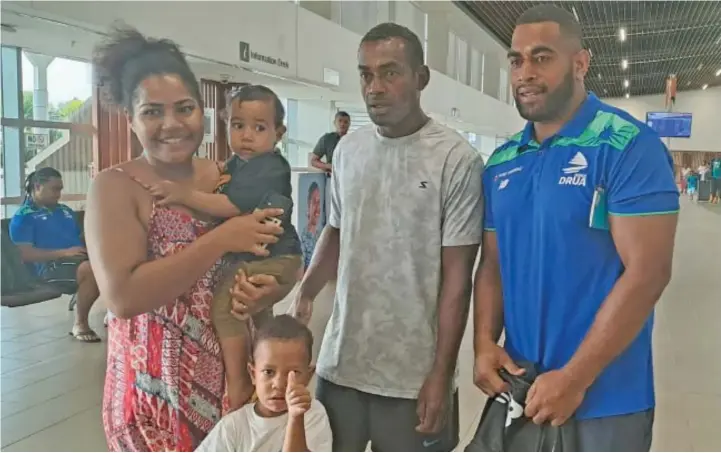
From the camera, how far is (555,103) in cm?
157

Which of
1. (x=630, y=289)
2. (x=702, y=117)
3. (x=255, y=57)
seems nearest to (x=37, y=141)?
(x=255, y=57)

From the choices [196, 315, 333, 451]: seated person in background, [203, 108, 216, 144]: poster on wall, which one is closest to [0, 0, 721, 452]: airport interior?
[203, 108, 216, 144]: poster on wall

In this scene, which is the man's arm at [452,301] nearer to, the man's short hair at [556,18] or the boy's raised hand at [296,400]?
the boy's raised hand at [296,400]

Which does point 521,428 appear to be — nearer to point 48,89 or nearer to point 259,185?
point 259,185

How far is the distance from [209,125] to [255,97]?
12 cm

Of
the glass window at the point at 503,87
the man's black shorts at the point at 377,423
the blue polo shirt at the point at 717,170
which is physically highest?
the glass window at the point at 503,87

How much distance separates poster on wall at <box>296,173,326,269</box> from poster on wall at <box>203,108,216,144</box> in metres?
1.38

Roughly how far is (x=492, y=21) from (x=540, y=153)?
46.6 ft

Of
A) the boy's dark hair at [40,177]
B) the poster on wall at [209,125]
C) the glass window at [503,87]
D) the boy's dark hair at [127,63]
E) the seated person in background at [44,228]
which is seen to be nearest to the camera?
the boy's dark hair at [127,63]

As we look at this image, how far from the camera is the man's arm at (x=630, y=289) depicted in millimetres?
1438

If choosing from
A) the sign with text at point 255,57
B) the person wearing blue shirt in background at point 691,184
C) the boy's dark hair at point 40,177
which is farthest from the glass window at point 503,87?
the boy's dark hair at point 40,177

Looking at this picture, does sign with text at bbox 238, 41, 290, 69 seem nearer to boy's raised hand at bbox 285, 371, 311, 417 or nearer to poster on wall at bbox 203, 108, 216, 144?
poster on wall at bbox 203, 108, 216, 144

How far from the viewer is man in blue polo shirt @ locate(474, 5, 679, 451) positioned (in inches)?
57.2

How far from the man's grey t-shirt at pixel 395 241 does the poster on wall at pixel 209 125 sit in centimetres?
39
